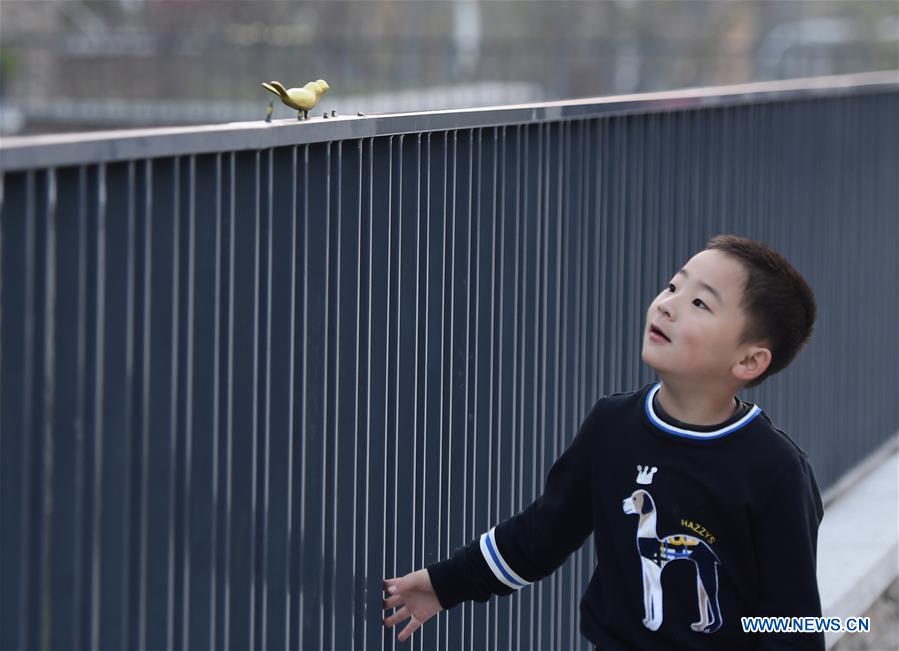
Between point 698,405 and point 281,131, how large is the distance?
96 centimetres

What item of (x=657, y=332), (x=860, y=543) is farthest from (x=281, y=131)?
(x=860, y=543)

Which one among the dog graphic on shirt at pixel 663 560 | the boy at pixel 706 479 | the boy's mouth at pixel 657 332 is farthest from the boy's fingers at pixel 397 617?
the boy's mouth at pixel 657 332

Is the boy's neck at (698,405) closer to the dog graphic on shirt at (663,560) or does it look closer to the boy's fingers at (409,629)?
the dog graphic on shirt at (663,560)

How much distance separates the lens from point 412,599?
11.1ft

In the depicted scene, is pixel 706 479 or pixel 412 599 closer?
pixel 706 479

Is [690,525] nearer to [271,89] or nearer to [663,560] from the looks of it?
[663,560]

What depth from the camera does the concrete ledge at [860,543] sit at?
205 inches

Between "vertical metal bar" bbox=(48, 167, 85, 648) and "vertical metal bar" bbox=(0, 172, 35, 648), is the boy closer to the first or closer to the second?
"vertical metal bar" bbox=(48, 167, 85, 648)

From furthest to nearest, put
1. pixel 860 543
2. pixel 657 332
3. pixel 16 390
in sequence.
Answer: pixel 860 543
pixel 657 332
pixel 16 390

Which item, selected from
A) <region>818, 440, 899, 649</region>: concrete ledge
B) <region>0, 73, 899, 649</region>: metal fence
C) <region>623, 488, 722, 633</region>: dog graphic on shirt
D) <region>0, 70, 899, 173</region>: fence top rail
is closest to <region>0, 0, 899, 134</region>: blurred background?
<region>818, 440, 899, 649</region>: concrete ledge

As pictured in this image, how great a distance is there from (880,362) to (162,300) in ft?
16.7

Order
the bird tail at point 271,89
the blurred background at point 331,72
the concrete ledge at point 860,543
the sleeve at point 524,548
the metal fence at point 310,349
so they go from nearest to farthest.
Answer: the metal fence at point 310,349
the bird tail at point 271,89
the sleeve at point 524,548
the concrete ledge at point 860,543
the blurred background at point 331,72

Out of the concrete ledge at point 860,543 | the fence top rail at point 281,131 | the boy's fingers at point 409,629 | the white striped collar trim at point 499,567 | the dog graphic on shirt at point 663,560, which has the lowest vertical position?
the concrete ledge at point 860,543

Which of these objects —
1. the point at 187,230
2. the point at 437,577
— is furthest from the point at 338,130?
the point at 437,577
